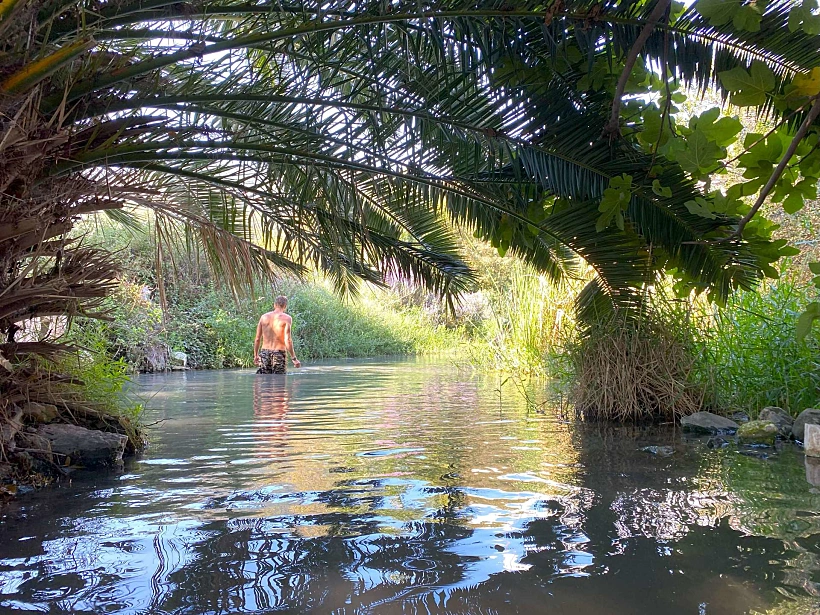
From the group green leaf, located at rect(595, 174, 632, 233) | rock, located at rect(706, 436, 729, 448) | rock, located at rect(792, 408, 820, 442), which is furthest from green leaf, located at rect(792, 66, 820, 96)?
rock, located at rect(792, 408, 820, 442)

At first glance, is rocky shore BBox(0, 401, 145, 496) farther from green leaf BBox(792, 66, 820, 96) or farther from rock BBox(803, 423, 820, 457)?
rock BBox(803, 423, 820, 457)

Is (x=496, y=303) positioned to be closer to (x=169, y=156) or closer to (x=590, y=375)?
(x=590, y=375)

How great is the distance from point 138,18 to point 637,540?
3957mm

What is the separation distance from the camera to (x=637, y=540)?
3.13 metres

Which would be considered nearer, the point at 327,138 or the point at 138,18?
the point at 138,18

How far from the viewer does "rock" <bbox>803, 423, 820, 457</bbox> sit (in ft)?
17.0

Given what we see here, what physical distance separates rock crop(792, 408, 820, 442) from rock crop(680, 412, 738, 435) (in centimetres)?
53

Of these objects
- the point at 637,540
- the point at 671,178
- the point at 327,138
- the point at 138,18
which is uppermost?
the point at 138,18

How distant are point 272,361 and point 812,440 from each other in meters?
11.0

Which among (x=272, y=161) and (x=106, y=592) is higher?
(x=272, y=161)

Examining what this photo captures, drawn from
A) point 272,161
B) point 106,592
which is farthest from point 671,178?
point 106,592

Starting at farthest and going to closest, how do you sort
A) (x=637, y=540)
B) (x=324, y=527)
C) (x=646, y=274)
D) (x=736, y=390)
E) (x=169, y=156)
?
(x=736, y=390), (x=646, y=274), (x=169, y=156), (x=324, y=527), (x=637, y=540)

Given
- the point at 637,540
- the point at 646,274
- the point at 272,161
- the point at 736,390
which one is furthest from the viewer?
the point at 736,390

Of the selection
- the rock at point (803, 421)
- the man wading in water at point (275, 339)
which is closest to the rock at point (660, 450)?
the rock at point (803, 421)
